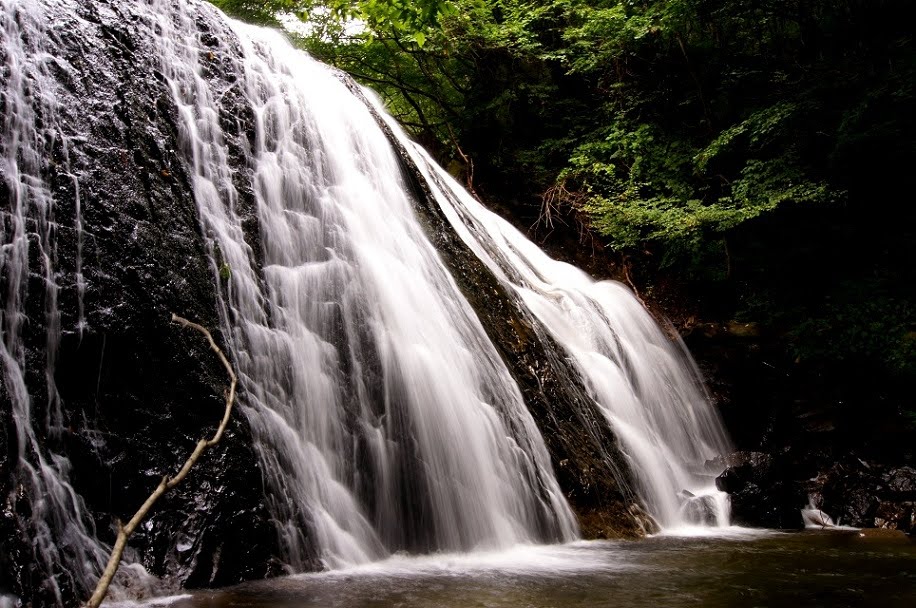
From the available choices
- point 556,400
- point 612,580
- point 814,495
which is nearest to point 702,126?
point 814,495

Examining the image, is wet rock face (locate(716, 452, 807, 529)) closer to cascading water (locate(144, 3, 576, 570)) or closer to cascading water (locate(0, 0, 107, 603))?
cascading water (locate(144, 3, 576, 570))

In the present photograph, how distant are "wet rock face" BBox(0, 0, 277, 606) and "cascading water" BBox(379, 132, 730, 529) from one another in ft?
12.6

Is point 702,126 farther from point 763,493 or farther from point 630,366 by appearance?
point 763,493

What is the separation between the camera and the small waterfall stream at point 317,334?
3.58 metres

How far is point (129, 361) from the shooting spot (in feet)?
12.1

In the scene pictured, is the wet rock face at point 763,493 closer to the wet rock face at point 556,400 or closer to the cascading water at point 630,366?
the cascading water at point 630,366

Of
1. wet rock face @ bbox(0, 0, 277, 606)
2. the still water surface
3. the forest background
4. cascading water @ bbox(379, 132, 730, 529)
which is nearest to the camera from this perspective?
Answer: the still water surface

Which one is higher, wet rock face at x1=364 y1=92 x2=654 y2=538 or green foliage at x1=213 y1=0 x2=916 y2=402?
green foliage at x1=213 y1=0 x2=916 y2=402

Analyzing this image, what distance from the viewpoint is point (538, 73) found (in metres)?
12.9

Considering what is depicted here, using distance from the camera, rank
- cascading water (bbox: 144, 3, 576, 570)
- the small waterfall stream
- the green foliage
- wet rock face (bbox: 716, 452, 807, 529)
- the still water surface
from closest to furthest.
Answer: the still water surface
the small waterfall stream
cascading water (bbox: 144, 3, 576, 570)
wet rock face (bbox: 716, 452, 807, 529)
the green foliage

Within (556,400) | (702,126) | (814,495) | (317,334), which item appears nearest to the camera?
(317,334)

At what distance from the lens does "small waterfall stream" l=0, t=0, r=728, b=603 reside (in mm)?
3584

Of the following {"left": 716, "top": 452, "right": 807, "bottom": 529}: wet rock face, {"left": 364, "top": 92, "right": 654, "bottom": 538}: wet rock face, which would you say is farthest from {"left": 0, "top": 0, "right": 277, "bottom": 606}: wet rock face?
{"left": 716, "top": 452, "right": 807, "bottom": 529}: wet rock face

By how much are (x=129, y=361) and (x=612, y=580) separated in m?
3.03
